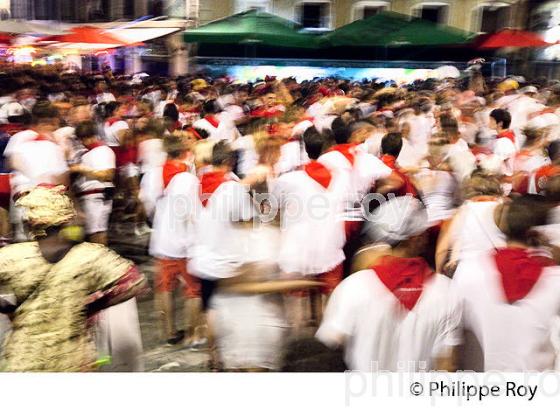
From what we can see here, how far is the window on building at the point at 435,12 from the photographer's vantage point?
2036 centimetres

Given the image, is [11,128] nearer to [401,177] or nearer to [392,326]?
[401,177]

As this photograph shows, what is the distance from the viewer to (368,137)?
6.14 meters

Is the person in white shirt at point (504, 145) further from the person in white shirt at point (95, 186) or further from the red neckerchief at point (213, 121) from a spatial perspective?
the person in white shirt at point (95, 186)

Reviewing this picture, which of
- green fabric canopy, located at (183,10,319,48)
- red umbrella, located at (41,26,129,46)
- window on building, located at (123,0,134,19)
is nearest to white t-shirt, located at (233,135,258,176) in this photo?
green fabric canopy, located at (183,10,319,48)

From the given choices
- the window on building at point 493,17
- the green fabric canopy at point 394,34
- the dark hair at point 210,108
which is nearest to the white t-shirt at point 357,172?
the dark hair at point 210,108

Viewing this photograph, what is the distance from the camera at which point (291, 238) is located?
4875mm

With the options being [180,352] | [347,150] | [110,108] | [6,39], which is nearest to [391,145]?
[347,150]

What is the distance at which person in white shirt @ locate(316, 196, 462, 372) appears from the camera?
9.87ft

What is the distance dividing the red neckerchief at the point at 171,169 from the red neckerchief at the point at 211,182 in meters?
0.54

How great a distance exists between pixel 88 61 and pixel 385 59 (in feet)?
42.2

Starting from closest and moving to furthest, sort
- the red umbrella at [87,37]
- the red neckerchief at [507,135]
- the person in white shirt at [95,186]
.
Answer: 1. the person in white shirt at [95,186]
2. the red neckerchief at [507,135]
3. the red umbrella at [87,37]
